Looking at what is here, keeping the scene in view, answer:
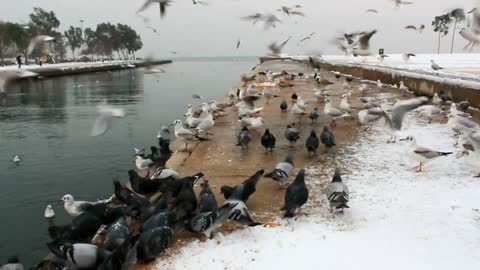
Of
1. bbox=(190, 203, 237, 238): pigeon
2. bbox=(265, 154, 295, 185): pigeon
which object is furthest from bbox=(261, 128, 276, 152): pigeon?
bbox=(190, 203, 237, 238): pigeon

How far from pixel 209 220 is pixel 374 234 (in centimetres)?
192

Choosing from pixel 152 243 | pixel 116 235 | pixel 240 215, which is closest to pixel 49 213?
pixel 116 235

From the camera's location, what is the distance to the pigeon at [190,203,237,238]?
5.48 metres

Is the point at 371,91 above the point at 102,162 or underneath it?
above

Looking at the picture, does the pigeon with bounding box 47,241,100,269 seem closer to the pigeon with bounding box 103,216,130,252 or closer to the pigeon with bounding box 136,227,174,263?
the pigeon with bounding box 103,216,130,252

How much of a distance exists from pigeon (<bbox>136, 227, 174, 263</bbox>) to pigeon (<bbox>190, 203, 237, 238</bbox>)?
0.35 m

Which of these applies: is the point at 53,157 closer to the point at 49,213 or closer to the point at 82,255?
the point at 49,213

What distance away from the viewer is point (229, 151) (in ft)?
32.4

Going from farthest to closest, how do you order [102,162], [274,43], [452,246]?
[274,43] → [102,162] → [452,246]

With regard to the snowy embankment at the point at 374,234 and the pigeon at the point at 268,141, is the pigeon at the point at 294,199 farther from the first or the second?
the pigeon at the point at 268,141

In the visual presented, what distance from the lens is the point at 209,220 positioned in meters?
5.48

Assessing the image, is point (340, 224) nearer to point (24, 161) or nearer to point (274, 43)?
point (274, 43)

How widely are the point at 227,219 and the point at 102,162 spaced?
8.44 metres

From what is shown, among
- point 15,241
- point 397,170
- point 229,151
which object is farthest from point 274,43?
point 15,241
